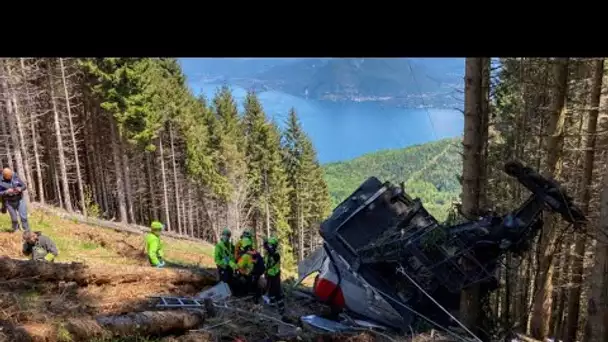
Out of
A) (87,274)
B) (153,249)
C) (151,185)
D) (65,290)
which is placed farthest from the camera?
(151,185)

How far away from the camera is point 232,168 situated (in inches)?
1585

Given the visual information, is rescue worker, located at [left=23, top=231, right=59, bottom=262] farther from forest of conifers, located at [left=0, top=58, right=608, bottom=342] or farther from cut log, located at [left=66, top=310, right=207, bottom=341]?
forest of conifers, located at [left=0, top=58, right=608, bottom=342]

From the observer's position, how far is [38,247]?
1219 centimetres

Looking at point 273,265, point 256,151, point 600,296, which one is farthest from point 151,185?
point 600,296

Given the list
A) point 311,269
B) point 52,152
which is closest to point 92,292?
point 311,269

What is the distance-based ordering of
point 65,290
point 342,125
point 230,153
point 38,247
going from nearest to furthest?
point 65,290
point 38,247
point 230,153
point 342,125

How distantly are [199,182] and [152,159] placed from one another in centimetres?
402

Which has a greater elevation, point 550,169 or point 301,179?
point 550,169

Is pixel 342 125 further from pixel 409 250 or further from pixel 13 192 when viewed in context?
pixel 409 250

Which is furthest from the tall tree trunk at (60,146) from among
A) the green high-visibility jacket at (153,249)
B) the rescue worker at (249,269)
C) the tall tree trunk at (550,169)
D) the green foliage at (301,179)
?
the tall tree trunk at (550,169)

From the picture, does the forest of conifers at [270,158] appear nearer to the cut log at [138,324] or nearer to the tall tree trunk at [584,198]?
the tall tree trunk at [584,198]

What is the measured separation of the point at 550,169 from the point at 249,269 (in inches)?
254
